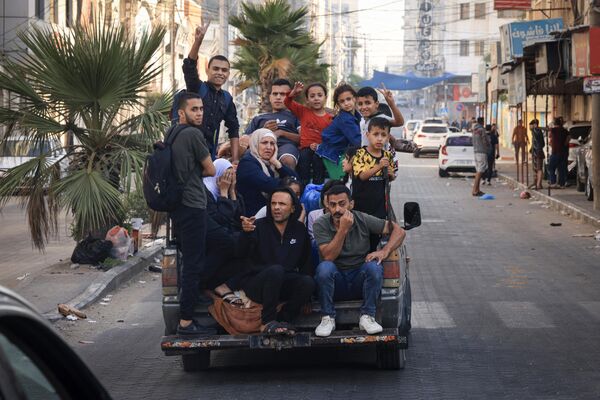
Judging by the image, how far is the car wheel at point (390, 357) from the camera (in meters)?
8.88

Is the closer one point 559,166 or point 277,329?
point 277,329

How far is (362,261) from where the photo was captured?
29.2ft

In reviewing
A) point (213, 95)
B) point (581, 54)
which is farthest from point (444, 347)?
point (581, 54)

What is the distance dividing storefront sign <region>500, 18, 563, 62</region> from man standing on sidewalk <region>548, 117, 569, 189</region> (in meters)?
4.00

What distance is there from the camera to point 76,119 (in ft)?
51.6

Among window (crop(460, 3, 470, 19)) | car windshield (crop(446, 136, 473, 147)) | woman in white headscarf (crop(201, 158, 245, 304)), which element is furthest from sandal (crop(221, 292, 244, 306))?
window (crop(460, 3, 470, 19))

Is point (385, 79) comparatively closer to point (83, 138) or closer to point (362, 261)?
point (83, 138)

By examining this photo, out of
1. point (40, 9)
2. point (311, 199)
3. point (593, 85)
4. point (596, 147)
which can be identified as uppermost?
point (40, 9)

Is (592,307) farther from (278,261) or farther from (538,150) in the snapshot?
(538,150)

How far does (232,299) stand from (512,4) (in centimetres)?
4405

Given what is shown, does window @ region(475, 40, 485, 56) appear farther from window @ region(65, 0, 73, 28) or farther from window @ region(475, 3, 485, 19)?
window @ region(65, 0, 73, 28)

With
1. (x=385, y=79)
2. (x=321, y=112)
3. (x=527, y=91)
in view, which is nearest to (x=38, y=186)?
(x=321, y=112)

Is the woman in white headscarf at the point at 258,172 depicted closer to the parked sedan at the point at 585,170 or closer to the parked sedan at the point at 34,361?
the parked sedan at the point at 34,361

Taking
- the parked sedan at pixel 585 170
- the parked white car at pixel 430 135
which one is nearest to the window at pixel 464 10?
the parked white car at pixel 430 135
